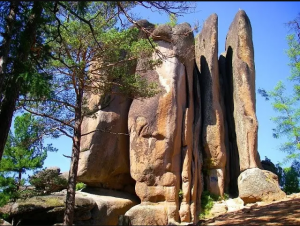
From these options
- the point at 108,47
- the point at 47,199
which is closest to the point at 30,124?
the point at 47,199

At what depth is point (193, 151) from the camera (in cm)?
1557

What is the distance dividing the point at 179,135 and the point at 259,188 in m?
3.95

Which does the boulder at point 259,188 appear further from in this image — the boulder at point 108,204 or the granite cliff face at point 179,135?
the boulder at point 108,204

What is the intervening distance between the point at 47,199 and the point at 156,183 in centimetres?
434

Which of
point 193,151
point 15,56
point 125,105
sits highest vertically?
point 125,105

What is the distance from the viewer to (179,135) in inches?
584

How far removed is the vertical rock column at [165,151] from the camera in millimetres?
13508

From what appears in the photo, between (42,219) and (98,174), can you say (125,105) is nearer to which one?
(98,174)

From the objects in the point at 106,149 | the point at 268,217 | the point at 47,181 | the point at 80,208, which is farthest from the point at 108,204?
the point at 268,217

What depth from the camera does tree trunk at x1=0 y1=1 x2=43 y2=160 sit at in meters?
6.64

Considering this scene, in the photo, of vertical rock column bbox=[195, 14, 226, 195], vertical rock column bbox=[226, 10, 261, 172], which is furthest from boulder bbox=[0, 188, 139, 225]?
vertical rock column bbox=[226, 10, 261, 172]

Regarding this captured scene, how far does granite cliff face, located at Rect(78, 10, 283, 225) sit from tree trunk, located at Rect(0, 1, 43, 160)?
6.37 m

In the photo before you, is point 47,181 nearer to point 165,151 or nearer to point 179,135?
point 165,151

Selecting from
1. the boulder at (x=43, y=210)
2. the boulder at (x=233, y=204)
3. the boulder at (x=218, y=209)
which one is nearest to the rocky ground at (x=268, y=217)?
the boulder at (x=233, y=204)
